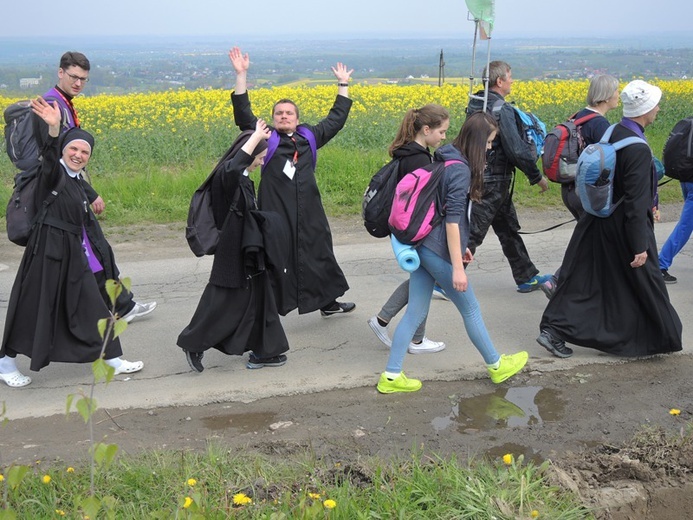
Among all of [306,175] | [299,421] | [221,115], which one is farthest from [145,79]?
[299,421]

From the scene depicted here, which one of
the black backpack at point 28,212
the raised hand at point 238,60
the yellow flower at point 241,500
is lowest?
the yellow flower at point 241,500

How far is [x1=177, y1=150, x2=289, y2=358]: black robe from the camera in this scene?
5395 millimetres

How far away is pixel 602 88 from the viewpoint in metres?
6.29

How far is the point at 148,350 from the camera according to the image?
20.3ft

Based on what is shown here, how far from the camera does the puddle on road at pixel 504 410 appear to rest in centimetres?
497

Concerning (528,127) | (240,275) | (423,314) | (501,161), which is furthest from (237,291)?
(528,127)

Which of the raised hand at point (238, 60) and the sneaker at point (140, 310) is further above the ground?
the raised hand at point (238, 60)

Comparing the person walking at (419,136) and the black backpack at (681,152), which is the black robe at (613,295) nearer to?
the person walking at (419,136)

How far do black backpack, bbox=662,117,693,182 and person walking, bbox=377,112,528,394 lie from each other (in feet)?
8.82

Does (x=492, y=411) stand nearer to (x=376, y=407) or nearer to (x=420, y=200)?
(x=376, y=407)

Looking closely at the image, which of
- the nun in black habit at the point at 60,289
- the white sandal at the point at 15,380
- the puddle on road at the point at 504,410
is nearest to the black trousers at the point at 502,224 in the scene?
the puddle on road at the point at 504,410

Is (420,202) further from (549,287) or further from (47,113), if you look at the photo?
(549,287)

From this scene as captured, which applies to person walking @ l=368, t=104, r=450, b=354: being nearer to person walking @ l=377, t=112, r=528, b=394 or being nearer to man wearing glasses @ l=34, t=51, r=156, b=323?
person walking @ l=377, t=112, r=528, b=394

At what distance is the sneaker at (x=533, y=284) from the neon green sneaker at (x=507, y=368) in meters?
1.94
